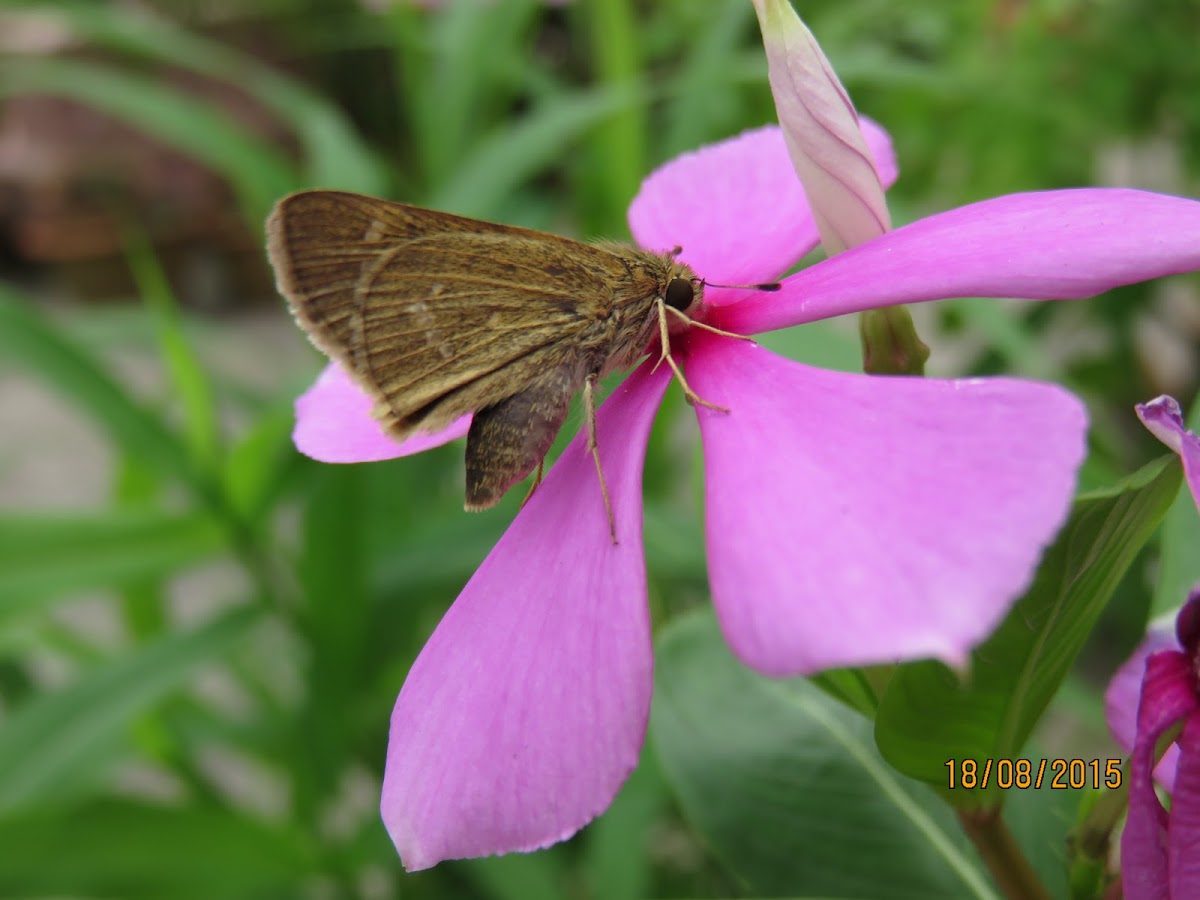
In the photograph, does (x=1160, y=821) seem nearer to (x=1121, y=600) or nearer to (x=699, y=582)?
(x=699, y=582)

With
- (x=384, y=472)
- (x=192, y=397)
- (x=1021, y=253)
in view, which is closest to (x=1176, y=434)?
(x=1021, y=253)

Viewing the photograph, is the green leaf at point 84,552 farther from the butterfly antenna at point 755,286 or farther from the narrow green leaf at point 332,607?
the butterfly antenna at point 755,286

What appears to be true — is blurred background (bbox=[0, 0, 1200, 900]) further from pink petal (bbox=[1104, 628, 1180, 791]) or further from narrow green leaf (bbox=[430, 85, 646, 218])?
pink petal (bbox=[1104, 628, 1180, 791])

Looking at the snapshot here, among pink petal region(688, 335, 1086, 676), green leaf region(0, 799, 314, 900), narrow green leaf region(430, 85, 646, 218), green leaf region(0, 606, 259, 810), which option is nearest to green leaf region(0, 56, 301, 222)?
narrow green leaf region(430, 85, 646, 218)

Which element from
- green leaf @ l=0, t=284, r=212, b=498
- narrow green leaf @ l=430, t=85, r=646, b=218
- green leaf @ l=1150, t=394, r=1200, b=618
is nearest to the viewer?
green leaf @ l=1150, t=394, r=1200, b=618

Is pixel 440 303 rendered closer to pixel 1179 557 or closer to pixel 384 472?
pixel 1179 557

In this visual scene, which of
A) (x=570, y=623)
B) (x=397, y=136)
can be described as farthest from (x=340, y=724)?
(x=397, y=136)
